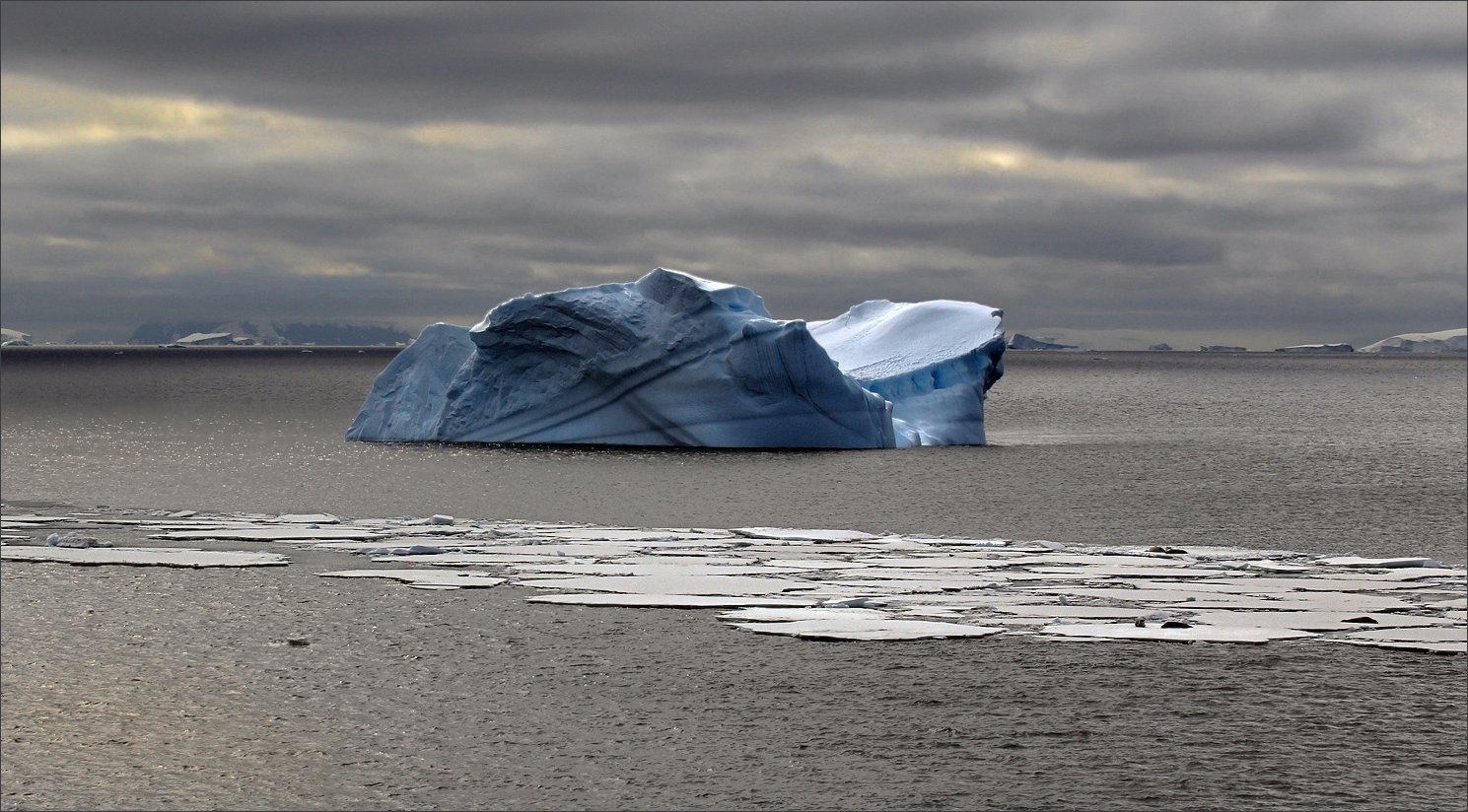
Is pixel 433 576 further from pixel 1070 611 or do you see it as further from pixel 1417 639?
pixel 1417 639

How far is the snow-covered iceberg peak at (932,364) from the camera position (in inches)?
1243

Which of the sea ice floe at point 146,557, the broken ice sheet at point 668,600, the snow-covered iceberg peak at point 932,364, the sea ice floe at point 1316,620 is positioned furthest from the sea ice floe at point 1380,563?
the snow-covered iceberg peak at point 932,364

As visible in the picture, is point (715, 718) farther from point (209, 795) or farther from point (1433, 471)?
point (1433, 471)

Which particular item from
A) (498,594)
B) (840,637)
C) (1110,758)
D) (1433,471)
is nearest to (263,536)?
(498,594)

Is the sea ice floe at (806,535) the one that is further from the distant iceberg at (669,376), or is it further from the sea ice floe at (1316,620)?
the distant iceberg at (669,376)

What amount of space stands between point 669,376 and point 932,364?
19.6 ft

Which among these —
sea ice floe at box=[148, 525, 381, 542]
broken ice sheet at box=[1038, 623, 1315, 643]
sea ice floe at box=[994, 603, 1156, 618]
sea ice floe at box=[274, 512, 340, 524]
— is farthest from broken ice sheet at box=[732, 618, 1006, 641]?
sea ice floe at box=[274, 512, 340, 524]

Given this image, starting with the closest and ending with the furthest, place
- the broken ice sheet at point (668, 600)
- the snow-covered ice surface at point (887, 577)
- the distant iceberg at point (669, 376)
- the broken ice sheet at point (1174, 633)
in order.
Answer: the broken ice sheet at point (1174, 633), the snow-covered ice surface at point (887, 577), the broken ice sheet at point (668, 600), the distant iceberg at point (669, 376)

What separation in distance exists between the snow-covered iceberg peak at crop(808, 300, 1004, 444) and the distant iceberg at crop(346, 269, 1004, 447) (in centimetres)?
5

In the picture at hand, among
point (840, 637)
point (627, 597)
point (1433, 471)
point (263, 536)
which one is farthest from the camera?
point (1433, 471)

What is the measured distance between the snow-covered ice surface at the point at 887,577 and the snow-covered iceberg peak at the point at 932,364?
14971 millimetres

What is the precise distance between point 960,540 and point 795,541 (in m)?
1.84

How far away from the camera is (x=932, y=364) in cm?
3144

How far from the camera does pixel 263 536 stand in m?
15.5
